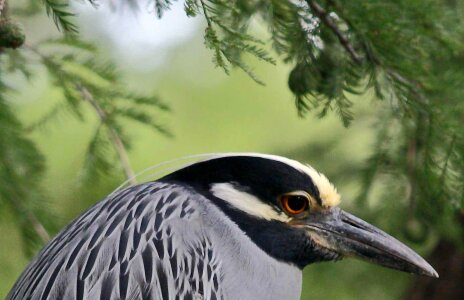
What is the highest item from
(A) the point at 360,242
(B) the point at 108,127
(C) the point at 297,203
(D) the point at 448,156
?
(B) the point at 108,127

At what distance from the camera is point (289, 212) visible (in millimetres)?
4426

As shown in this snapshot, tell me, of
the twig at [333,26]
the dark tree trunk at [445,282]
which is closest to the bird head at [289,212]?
the twig at [333,26]

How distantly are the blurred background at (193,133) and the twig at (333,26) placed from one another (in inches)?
12.4

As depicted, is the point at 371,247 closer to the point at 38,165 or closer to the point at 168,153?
the point at 38,165

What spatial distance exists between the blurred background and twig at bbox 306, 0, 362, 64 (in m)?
0.31

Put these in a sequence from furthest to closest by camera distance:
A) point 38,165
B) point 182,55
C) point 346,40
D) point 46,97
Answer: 1. point 182,55
2. point 46,97
3. point 38,165
4. point 346,40

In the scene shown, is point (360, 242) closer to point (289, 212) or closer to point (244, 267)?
point (289, 212)

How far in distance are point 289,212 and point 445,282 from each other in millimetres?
2742

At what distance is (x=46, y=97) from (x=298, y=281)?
204 inches

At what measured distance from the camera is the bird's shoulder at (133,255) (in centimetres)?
398

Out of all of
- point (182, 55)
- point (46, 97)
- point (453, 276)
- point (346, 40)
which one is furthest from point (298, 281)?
point (182, 55)

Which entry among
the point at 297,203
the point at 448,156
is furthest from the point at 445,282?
the point at 297,203

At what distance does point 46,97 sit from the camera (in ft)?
30.3

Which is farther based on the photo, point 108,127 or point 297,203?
point 108,127
